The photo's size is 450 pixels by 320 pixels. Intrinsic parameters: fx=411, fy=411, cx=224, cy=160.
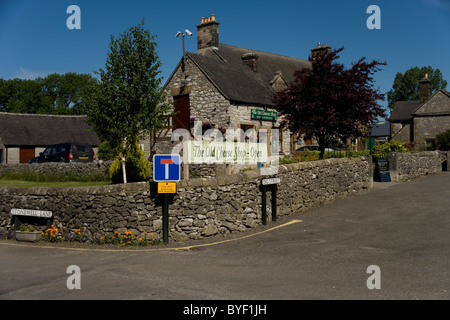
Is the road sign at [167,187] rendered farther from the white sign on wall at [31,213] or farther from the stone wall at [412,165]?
the stone wall at [412,165]

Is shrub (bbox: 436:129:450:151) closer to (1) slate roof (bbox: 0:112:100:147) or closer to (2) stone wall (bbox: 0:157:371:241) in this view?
(2) stone wall (bbox: 0:157:371:241)

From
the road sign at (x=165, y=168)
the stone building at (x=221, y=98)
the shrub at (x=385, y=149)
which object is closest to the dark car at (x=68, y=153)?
the stone building at (x=221, y=98)

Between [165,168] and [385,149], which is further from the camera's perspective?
[385,149]

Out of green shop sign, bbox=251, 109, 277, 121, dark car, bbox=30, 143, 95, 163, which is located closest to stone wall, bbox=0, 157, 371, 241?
dark car, bbox=30, 143, 95, 163

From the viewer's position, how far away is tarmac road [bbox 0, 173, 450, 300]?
6207 mm

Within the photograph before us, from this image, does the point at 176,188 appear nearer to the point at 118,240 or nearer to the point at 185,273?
the point at 118,240

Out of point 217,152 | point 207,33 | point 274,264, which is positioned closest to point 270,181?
point 217,152

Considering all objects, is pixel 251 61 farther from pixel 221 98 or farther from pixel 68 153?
pixel 68 153

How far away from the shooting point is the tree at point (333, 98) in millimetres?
15898

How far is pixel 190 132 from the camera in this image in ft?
79.7

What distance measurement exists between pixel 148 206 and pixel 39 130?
126 ft

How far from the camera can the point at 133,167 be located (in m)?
16.0

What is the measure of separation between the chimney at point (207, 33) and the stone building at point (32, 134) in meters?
15.7
